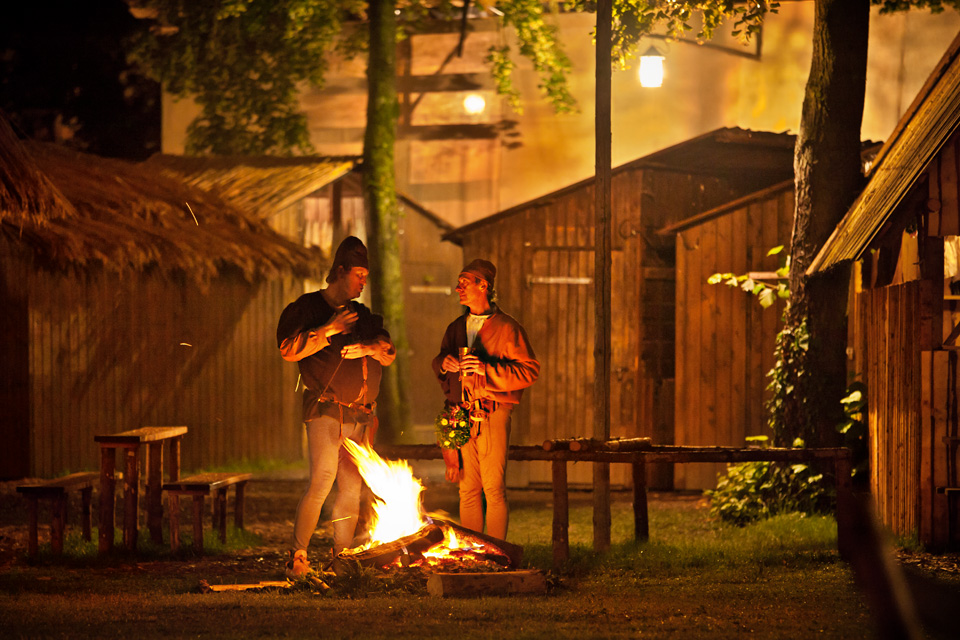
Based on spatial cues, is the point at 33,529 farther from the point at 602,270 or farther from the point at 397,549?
the point at 602,270

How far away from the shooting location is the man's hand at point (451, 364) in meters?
7.91

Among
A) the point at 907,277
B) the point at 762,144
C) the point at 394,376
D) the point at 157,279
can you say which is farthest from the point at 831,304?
the point at 157,279

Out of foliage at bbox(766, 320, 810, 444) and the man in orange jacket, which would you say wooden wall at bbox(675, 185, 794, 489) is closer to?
foliage at bbox(766, 320, 810, 444)

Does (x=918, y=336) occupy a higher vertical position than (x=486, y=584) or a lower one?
higher

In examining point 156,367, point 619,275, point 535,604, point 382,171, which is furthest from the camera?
point 382,171

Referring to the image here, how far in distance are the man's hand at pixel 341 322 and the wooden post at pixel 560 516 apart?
2041 millimetres

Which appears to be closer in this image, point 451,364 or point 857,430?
point 451,364

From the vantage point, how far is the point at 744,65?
24047 millimetres

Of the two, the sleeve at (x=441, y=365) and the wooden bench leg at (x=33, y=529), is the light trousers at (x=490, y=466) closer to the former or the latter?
the sleeve at (x=441, y=365)

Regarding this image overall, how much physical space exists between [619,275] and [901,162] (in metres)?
4.84

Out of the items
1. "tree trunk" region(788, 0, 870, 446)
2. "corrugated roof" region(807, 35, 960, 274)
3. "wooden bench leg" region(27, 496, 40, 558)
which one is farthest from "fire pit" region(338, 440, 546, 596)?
"tree trunk" region(788, 0, 870, 446)

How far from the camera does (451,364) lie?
793 cm

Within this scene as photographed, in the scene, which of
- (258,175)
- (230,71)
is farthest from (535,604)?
(230,71)

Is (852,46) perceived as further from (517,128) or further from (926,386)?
(517,128)
